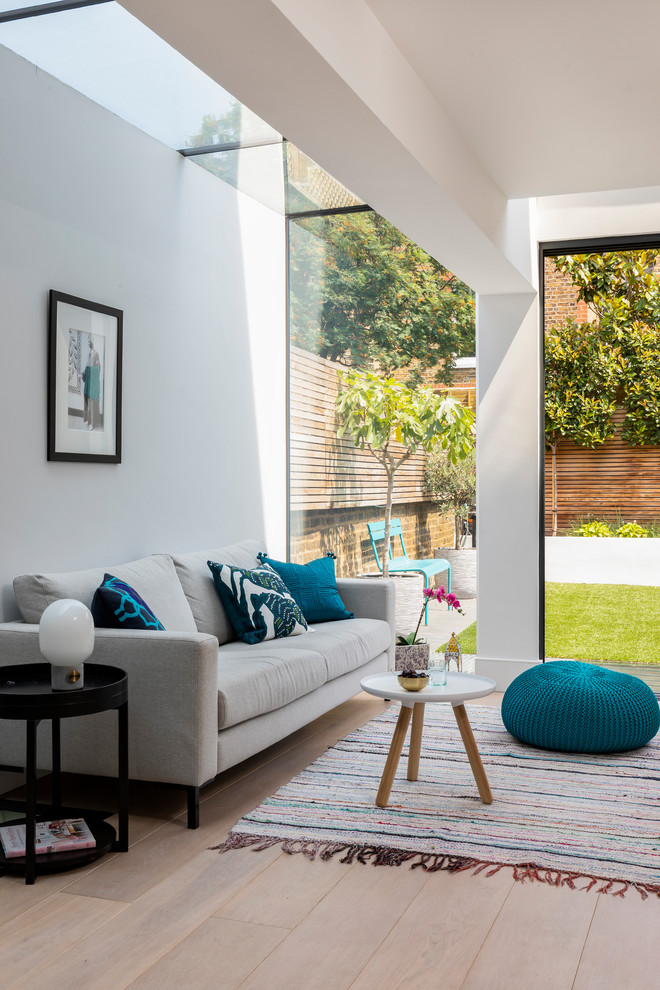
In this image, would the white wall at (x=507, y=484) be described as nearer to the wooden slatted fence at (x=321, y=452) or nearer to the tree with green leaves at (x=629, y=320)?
the tree with green leaves at (x=629, y=320)

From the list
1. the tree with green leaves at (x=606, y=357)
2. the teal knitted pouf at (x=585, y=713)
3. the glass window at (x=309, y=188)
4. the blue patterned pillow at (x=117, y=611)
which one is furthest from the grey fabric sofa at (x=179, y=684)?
the glass window at (x=309, y=188)

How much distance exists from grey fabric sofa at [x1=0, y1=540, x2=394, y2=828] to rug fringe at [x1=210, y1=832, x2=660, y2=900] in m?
0.26

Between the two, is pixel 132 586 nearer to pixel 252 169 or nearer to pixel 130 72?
pixel 130 72

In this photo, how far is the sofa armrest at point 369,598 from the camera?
4996 millimetres

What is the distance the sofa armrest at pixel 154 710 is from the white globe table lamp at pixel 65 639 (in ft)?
0.89

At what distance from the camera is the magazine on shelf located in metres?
2.77

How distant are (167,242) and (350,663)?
224 cm

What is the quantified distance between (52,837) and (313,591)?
7.18 feet

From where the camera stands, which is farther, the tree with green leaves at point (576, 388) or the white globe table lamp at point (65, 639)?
the tree with green leaves at point (576, 388)

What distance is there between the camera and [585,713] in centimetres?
391

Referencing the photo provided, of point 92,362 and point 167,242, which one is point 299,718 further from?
point 167,242

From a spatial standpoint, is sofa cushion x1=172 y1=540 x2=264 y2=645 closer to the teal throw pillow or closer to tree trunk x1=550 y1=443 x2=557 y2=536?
the teal throw pillow

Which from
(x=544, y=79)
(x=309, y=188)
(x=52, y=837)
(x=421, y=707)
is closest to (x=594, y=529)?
(x=421, y=707)

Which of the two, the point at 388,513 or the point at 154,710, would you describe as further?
the point at 388,513
